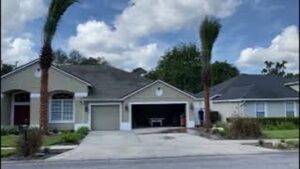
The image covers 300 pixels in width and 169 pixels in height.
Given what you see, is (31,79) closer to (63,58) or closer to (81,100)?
(81,100)

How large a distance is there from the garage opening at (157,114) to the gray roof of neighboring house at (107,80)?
1.90 m

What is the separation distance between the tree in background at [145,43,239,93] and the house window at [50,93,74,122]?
24.2m

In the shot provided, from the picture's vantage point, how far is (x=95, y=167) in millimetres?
13453

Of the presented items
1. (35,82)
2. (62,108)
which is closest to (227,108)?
(62,108)

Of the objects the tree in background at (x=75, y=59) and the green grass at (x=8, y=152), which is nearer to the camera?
the green grass at (x=8, y=152)

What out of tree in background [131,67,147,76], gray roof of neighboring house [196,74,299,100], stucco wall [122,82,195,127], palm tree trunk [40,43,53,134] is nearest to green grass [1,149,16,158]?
palm tree trunk [40,43,53,134]

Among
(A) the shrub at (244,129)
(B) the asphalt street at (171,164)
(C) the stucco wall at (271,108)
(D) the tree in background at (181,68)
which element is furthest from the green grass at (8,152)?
(D) the tree in background at (181,68)

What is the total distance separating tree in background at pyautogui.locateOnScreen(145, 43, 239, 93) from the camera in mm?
57375

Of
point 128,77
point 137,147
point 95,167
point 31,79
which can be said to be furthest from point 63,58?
point 95,167

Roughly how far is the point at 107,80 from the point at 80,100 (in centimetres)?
441

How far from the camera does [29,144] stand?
1667cm

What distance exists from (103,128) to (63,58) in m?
32.0

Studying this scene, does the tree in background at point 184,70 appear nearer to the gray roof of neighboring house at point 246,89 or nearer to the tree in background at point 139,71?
the tree in background at point 139,71

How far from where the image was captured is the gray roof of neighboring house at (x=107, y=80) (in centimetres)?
3569
